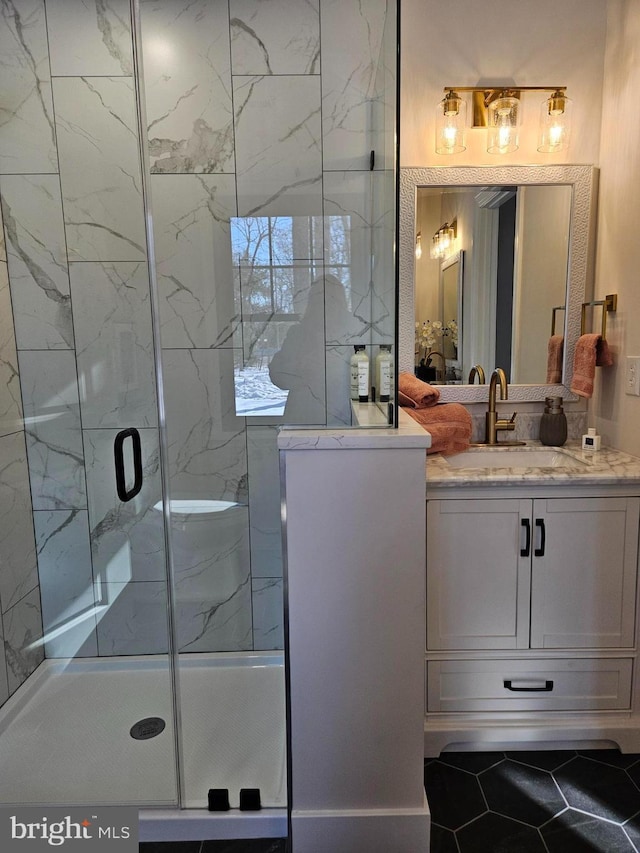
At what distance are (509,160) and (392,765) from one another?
2048 millimetres

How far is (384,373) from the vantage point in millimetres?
1501

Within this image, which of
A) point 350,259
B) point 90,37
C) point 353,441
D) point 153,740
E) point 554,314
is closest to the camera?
point 353,441

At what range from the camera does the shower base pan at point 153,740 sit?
1.41 meters

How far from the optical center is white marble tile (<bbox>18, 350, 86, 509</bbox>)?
1910 mm

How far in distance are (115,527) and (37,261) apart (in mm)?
992

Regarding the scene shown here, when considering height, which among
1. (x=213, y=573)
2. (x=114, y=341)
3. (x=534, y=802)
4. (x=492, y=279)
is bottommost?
(x=534, y=802)

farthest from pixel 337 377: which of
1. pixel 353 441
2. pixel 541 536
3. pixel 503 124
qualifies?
pixel 503 124

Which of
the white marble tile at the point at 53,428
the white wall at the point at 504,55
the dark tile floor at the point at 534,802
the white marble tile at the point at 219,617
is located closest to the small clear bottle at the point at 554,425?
the white wall at the point at 504,55

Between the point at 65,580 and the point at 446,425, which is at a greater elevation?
the point at 446,425

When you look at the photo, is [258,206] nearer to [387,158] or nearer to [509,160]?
[387,158]

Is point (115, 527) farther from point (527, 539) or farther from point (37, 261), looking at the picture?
point (527, 539)

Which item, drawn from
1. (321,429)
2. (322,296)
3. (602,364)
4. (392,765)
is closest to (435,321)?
(322,296)

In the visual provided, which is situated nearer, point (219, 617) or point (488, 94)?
point (488, 94)

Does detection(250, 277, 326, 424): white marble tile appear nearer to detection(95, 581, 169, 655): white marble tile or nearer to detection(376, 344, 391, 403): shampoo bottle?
detection(376, 344, 391, 403): shampoo bottle
